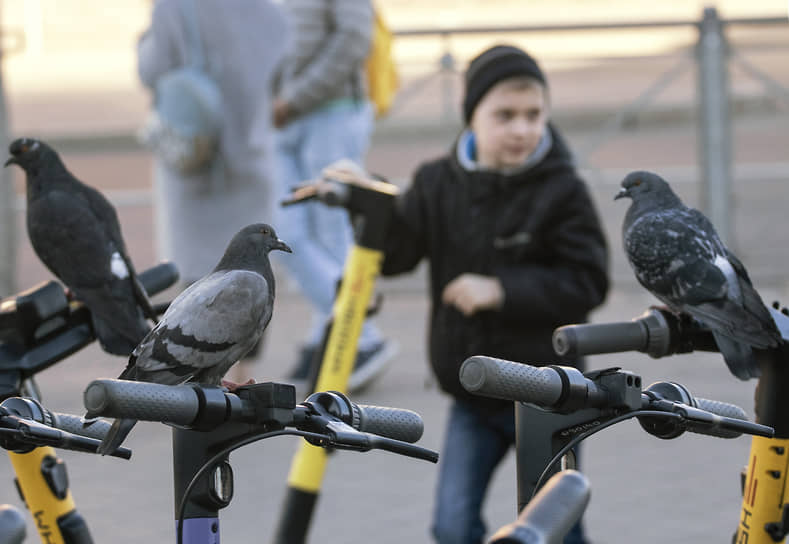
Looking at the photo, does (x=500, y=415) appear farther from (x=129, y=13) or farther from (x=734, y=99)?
(x=129, y=13)

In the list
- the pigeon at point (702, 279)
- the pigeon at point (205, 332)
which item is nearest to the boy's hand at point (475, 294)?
the pigeon at point (702, 279)

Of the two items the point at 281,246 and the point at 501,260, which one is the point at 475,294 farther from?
the point at 281,246

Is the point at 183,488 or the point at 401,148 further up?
the point at 183,488

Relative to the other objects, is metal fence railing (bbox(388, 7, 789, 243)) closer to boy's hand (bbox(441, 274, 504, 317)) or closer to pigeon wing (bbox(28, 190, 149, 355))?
boy's hand (bbox(441, 274, 504, 317))

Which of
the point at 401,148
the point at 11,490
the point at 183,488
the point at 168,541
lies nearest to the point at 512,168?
the point at 168,541

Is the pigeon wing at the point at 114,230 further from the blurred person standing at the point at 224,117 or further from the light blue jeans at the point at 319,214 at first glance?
the light blue jeans at the point at 319,214

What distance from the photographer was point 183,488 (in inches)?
77.7

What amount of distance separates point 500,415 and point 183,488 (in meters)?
1.86

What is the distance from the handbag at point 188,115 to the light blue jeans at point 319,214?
736 millimetres

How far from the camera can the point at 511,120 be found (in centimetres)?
384

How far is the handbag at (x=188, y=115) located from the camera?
19.4 ft

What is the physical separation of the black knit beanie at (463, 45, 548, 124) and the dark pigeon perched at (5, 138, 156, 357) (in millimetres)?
1412

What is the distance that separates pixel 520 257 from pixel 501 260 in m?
0.06

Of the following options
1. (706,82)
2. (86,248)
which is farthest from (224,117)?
(706,82)
